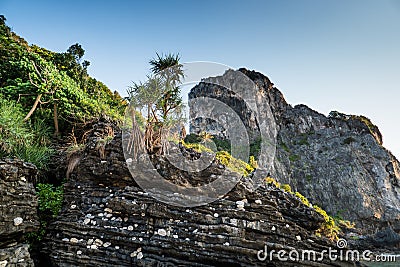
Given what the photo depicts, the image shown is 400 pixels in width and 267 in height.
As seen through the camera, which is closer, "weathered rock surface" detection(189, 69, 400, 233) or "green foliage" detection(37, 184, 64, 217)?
"green foliage" detection(37, 184, 64, 217)

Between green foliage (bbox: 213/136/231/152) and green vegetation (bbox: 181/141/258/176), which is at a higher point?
green foliage (bbox: 213/136/231/152)

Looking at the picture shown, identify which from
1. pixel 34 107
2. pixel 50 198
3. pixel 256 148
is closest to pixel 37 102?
pixel 34 107

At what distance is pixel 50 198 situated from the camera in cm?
739

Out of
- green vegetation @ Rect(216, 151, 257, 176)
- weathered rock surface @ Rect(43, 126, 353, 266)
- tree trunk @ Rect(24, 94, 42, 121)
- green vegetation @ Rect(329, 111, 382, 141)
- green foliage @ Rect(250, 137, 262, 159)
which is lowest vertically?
weathered rock surface @ Rect(43, 126, 353, 266)

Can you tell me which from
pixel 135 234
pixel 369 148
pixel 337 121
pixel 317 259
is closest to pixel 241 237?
pixel 317 259

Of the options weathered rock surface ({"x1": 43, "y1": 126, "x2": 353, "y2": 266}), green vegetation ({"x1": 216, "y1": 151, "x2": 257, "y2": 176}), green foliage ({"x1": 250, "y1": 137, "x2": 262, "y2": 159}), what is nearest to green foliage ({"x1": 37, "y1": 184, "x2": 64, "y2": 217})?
weathered rock surface ({"x1": 43, "y1": 126, "x2": 353, "y2": 266})

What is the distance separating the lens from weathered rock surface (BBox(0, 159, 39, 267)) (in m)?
5.47

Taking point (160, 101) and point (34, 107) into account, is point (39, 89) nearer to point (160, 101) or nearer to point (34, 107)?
point (34, 107)

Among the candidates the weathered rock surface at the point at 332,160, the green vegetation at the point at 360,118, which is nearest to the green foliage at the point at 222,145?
the weathered rock surface at the point at 332,160

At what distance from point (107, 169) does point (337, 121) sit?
6513 centimetres

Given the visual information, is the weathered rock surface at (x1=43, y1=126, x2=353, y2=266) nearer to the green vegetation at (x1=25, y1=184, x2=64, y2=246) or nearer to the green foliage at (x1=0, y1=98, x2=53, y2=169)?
the green vegetation at (x1=25, y1=184, x2=64, y2=246)

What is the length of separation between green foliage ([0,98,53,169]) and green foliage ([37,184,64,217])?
844 mm

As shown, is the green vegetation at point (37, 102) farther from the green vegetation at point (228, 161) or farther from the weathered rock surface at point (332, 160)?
the weathered rock surface at point (332, 160)

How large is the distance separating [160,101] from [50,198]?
428 centimetres
